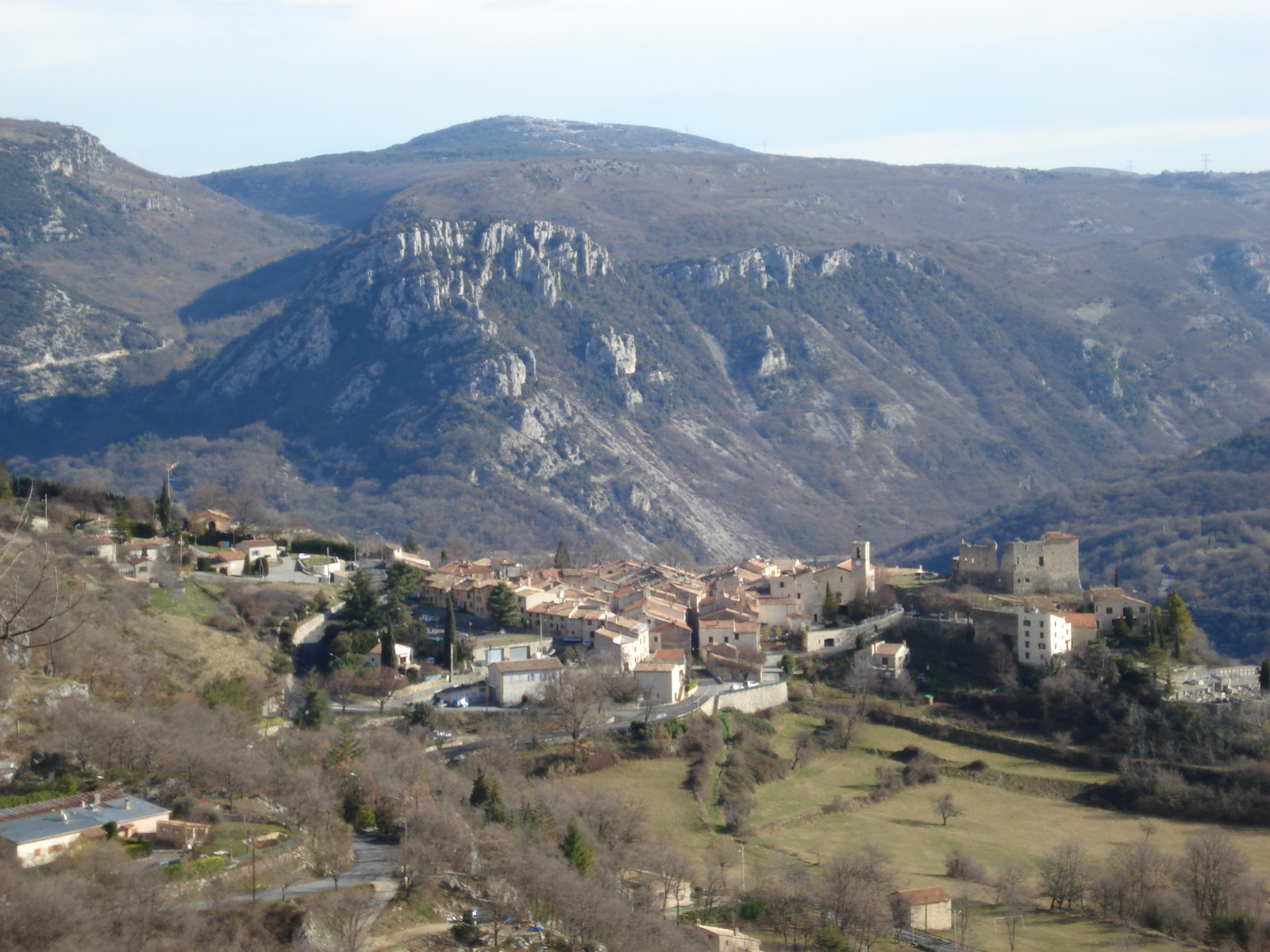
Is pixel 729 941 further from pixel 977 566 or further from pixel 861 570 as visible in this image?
pixel 977 566

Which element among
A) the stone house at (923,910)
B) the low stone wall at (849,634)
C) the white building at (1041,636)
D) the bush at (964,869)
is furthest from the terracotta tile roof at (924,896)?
the low stone wall at (849,634)

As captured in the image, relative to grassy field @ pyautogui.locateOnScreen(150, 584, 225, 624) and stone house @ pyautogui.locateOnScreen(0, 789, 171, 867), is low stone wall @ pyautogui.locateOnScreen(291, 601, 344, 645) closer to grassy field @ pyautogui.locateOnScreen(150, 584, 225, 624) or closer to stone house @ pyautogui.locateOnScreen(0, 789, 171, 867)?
grassy field @ pyautogui.locateOnScreen(150, 584, 225, 624)

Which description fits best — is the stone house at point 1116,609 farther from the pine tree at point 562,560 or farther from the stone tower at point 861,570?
the pine tree at point 562,560

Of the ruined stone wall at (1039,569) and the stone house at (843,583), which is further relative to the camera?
the stone house at (843,583)

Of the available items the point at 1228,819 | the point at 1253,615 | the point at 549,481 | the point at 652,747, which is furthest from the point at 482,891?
the point at 549,481

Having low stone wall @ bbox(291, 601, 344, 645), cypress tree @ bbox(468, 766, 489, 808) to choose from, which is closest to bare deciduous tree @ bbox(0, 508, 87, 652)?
low stone wall @ bbox(291, 601, 344, 645)

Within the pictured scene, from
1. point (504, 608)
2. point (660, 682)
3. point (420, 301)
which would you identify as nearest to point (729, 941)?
point (660, 682)

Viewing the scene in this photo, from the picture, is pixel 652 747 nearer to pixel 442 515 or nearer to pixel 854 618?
pixel 854 618
